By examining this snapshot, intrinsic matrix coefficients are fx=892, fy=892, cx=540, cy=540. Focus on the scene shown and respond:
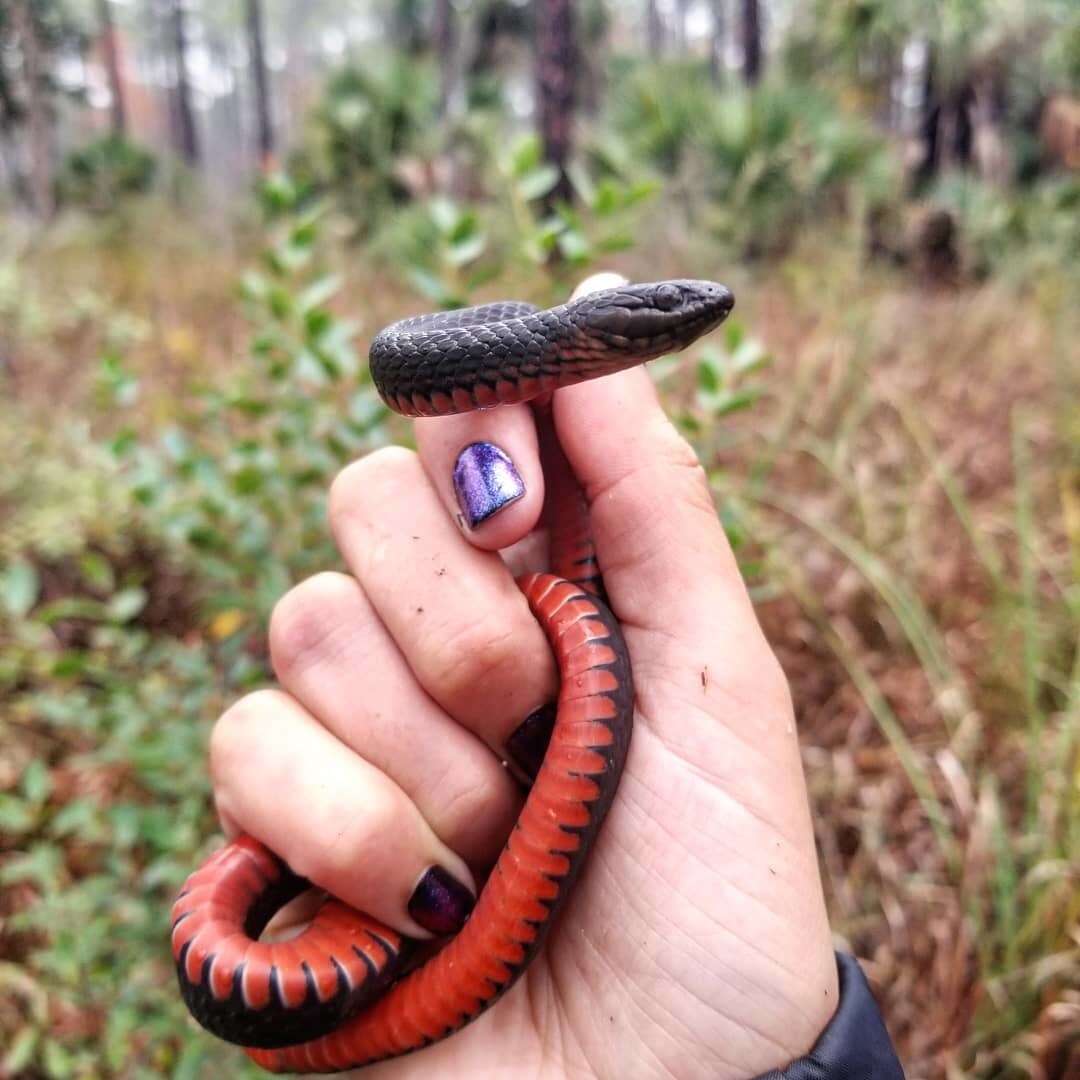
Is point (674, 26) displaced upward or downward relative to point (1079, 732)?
upward

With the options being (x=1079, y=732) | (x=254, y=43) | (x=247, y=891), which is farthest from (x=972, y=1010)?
(x=254, y=43)

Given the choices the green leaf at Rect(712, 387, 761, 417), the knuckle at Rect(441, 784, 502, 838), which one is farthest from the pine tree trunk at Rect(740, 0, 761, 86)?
the knuckle at Rect(441, 784, 502, 838)

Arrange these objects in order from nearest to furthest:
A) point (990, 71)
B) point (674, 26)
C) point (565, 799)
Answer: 1. point (565, 799)
2. point (990, 71)
3. point (674, 26)

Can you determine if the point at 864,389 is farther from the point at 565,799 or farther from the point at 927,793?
the point at 565,799

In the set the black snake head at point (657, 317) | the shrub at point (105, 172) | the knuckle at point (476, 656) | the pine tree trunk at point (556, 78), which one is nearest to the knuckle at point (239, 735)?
the knuckle at point (476, 656)

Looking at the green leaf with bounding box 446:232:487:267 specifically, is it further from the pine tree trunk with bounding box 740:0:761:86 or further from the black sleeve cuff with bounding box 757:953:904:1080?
the pine tree trunk with bounding box 740:0:761:86
